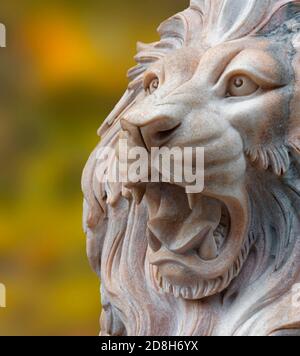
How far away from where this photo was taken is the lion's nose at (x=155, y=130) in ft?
4.04

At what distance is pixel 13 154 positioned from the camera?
8.23 feet

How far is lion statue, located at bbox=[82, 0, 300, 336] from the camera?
1.25 m

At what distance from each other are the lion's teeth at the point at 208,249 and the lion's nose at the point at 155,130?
15 centimetres

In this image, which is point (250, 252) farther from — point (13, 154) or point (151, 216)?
point (13, 154)

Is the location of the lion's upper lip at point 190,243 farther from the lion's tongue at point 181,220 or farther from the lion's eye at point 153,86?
the lion's eye at point 153,86

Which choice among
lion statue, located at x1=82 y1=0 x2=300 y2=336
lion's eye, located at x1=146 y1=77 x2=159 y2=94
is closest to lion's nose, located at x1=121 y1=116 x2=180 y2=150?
lion statue, located at x1=82 y1=0 x2=300 y2=336

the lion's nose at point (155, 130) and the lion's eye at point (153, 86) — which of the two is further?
the lion's eye at point (153, 86)

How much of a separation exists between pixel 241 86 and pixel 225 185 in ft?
0.44

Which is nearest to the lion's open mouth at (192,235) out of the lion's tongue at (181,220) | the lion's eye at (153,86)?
the lion's tongue at (181,220)

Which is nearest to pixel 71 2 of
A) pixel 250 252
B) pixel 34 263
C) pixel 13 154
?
pixel 13 154

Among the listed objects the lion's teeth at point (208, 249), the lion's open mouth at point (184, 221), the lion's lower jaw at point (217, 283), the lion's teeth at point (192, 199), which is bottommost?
the lion's lower jaw at point (217, 283)

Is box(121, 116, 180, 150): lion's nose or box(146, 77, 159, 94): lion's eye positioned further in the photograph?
box(146, 77, 159, 94): lion's eye

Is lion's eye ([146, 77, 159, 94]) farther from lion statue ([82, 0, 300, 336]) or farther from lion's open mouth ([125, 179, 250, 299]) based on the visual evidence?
lion's open mouth ([125, 179, 250, 299])

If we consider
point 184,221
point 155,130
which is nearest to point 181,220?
point 184,221
